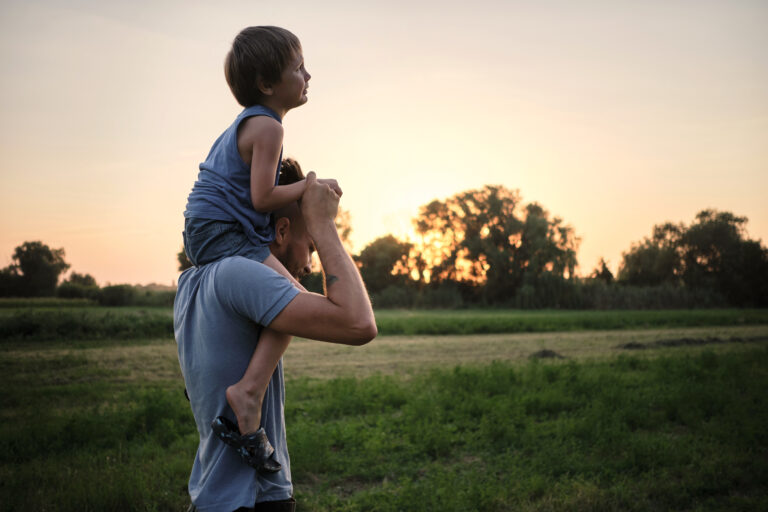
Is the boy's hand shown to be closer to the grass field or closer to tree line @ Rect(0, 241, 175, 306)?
the grass field

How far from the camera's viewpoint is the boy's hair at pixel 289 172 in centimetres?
201

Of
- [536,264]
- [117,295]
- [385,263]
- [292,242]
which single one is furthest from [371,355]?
[385,263]

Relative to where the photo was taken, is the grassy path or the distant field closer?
the grassy path

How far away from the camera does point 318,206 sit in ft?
5.06

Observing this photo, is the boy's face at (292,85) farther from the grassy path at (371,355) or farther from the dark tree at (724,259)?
the dark tree at (724,259)

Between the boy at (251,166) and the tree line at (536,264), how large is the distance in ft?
152

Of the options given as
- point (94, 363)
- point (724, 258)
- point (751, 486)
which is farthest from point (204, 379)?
point (724, 258)

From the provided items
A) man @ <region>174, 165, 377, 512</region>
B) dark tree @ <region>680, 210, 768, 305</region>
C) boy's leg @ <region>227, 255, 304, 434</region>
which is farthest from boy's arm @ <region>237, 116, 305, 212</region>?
dark tree @ <region>680, 210, 768, 305</region>

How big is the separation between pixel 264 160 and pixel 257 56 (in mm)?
333

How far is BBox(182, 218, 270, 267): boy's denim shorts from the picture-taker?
1610mm

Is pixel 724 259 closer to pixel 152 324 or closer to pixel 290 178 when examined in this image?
pixel 152 324

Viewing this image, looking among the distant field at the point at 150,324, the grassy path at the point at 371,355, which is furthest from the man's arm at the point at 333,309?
the distant field at the point at 150,324

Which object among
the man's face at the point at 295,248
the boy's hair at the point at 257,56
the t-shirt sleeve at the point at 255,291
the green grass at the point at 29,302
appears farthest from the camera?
the green grass at the point at 29,302

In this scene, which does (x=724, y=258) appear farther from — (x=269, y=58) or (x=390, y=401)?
(x=269, y=58)
